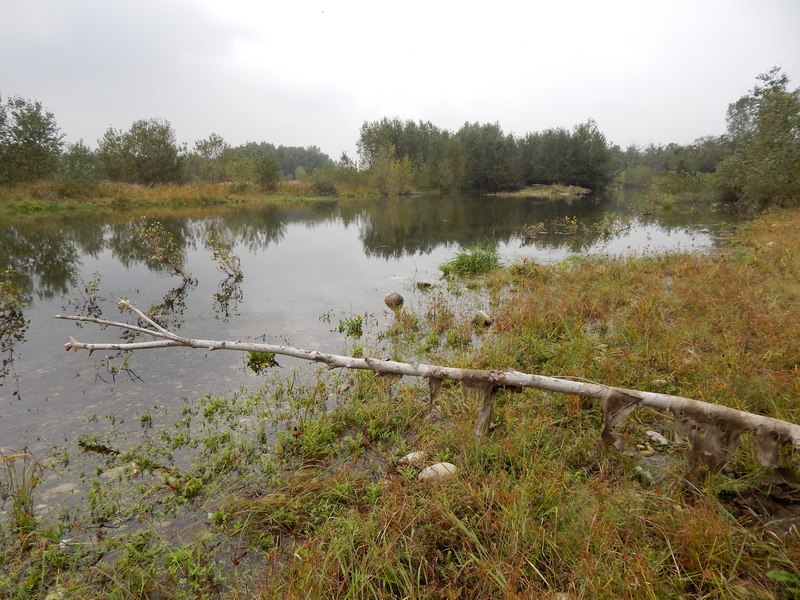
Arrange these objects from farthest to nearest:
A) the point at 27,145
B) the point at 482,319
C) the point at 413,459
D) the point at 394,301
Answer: the point at 27,145
the point at 394,301
the point at 482,319
the point at 413,459

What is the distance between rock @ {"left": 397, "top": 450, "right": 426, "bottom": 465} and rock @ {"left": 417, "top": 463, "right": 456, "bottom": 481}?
0.57ft

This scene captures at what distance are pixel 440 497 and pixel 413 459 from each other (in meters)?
0.65

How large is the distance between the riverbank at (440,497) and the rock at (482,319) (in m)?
1.41

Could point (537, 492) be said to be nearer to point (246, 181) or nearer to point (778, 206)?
point (778, 206)

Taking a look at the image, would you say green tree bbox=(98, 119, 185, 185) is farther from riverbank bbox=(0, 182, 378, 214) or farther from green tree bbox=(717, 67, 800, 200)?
green tree bbox=(717, 67, 800, 200)

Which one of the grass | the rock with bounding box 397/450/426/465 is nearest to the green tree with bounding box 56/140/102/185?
the grass

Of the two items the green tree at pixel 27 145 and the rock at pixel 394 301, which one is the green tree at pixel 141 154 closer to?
the green tree at pixel 27 145

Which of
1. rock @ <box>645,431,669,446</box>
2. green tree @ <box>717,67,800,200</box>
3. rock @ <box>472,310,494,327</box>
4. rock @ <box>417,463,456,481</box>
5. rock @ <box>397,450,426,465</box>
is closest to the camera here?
rock @ <box>417,463,456,481</box>

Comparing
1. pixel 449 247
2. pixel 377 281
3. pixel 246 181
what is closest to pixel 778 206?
pixel 449 247

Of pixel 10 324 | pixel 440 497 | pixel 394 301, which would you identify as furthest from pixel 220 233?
pixel 440 497

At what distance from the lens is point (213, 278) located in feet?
35.9

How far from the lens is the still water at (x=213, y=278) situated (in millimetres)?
4883

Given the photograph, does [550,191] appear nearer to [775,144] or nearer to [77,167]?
[775,144]

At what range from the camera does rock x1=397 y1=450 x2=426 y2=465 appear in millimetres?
3424
